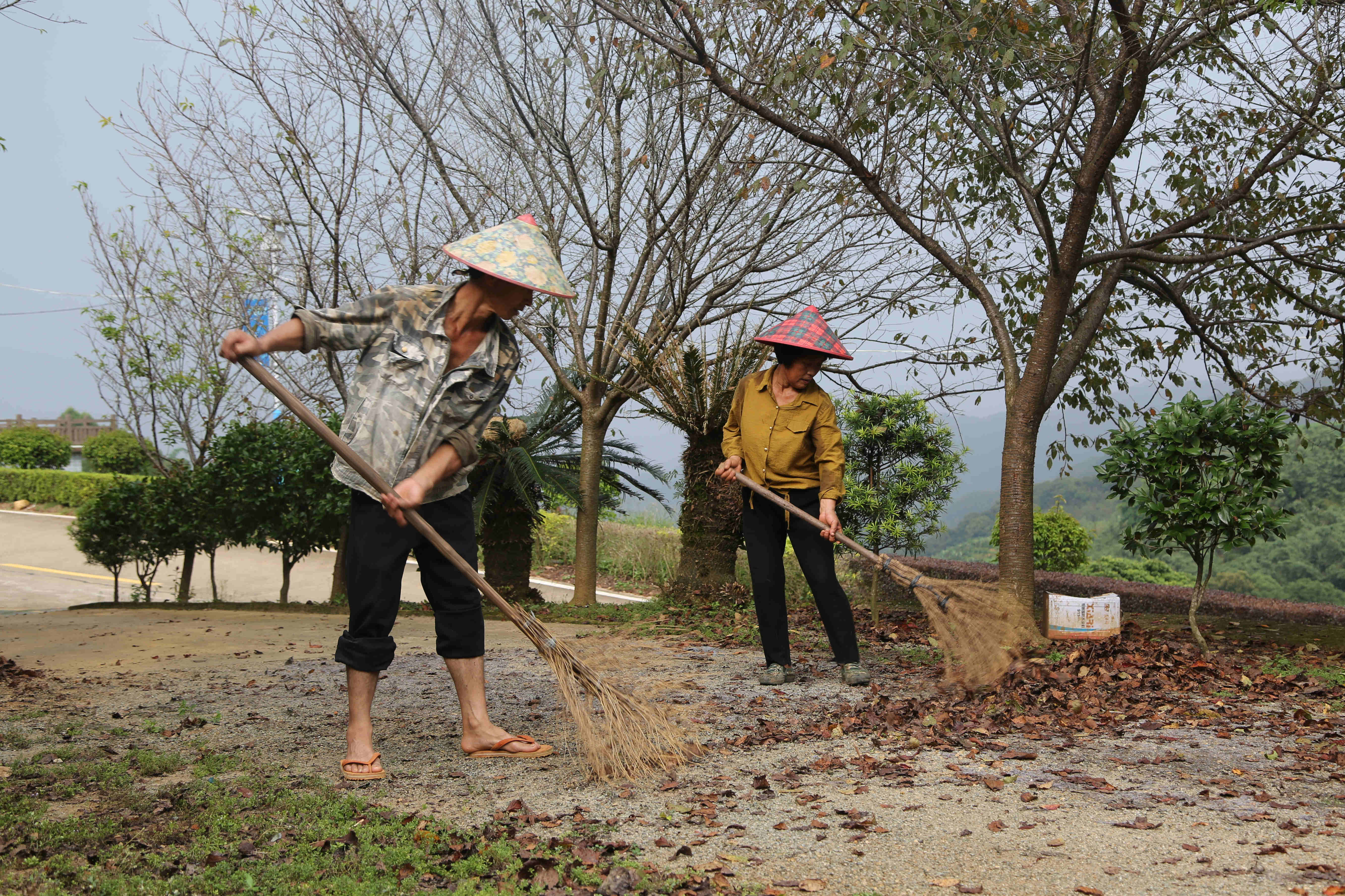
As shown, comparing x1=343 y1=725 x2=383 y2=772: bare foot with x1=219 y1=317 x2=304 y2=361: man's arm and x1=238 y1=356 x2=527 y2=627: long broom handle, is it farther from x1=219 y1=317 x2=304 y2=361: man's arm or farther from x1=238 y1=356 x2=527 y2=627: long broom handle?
x1=219 y1=317 x2=304 y2=361: man's arm

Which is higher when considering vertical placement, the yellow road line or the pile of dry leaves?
the pile of dry leaves

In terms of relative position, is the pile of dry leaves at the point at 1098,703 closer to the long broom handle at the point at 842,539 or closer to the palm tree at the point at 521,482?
the long broom handle at the point at 842,539

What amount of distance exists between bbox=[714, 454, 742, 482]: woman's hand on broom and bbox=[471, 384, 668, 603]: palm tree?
397 centimetres

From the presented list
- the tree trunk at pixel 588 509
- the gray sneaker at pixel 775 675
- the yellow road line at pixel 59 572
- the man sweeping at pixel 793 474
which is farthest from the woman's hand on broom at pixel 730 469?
the yellow road line at pixel 59 572

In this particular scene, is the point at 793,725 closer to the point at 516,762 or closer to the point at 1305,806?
the point at 516,762

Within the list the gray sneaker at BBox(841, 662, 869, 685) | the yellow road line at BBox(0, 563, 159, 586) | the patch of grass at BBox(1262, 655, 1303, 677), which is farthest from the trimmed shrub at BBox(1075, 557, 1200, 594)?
the yellow road line at BBox(0, 563, 159, 586)

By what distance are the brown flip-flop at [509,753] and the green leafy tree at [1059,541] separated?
933 centimetres

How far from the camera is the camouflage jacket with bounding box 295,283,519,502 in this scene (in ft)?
11.5

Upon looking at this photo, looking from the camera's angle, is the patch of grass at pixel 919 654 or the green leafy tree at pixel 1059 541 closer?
the patch of grass at pixel 919 654

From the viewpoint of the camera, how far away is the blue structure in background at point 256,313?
10.9 m

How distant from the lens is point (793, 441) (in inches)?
195

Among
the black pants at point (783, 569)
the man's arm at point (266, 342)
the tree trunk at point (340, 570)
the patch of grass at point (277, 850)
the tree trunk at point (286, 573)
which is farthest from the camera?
the tree trunk at point (286, 573)

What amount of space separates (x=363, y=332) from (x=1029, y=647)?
435 centimetres

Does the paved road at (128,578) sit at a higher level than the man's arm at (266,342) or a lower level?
lower
